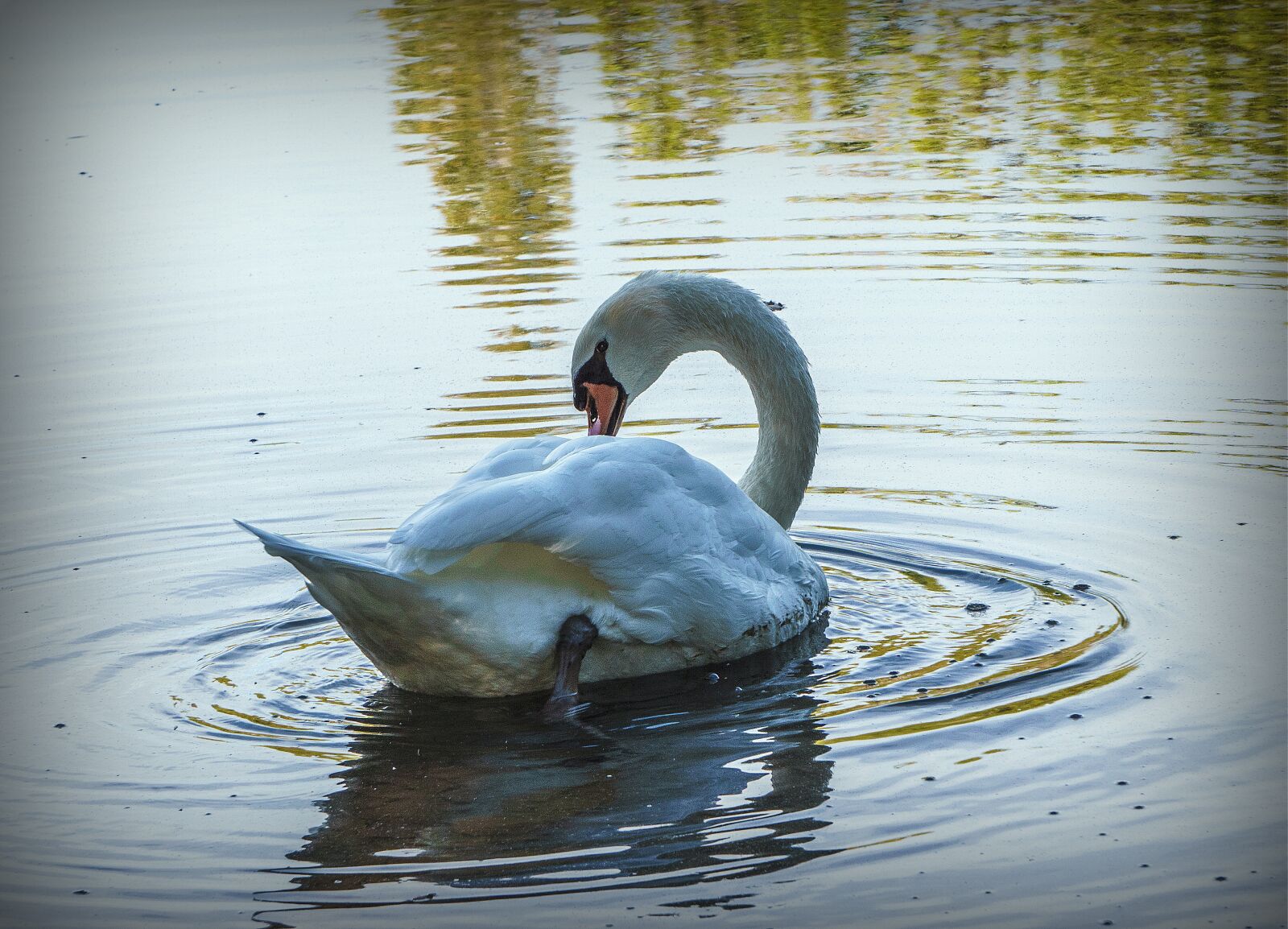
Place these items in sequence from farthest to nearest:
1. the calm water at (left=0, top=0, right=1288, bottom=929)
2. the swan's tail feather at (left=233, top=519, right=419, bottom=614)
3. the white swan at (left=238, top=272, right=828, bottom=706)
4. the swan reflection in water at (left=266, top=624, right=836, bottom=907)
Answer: the white swan at (left=238, top=272, right=828, bottom=706) < the swan's tail feather at (left=233, top=519, right=419, bottom=614) < the calm water at (left=0, top=0, right=1288, bottom=929) < the swan reflection in water at (left=266, top=624, right=836, bottom=907)

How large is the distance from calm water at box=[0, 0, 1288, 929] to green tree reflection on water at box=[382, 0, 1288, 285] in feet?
0.28

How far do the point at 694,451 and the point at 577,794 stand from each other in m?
3.50

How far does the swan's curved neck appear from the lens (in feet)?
21.8

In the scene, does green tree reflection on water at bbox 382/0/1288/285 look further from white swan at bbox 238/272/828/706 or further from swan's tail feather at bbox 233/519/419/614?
swan's tail feather at bbox 233/519/419/614

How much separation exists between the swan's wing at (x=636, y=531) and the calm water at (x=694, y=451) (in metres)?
0.26

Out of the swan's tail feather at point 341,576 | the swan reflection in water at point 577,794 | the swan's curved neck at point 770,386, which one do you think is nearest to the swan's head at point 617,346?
the swan's curved neck at point 770,386

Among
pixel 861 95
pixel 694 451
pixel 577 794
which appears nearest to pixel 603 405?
pixel 694 451

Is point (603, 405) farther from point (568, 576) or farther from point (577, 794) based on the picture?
point (577, 794)

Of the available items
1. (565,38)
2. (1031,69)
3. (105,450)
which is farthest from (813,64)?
(105,450)

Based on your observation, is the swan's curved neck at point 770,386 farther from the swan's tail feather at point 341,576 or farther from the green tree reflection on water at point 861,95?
the green tree reflection on water at point 861,95

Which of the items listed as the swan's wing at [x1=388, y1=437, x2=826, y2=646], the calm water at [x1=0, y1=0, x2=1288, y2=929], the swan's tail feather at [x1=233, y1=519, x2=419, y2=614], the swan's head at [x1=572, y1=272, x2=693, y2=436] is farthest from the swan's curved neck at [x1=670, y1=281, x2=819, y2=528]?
the swan's tail feather at [x1=233, y1=519, x2=419, y2=614]

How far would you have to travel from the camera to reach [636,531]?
5270 millimetres

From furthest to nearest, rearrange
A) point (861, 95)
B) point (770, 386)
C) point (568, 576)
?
1. point (861, 95)
2. point (770, 386)
3. point (568, 576)

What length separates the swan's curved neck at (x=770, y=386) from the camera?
6656 millimetres
